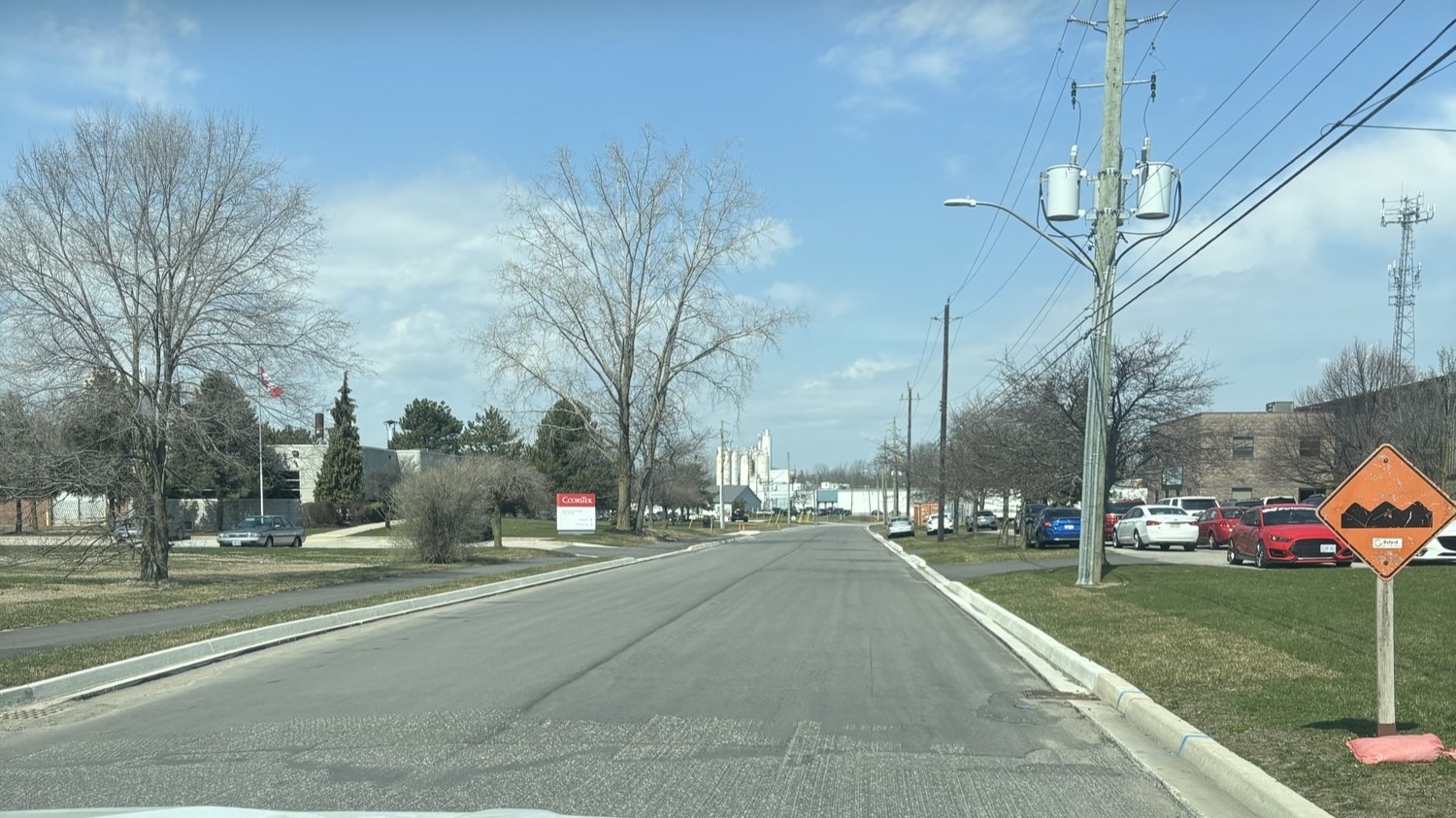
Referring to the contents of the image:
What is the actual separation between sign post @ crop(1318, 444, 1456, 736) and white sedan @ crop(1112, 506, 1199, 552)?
3181 cm

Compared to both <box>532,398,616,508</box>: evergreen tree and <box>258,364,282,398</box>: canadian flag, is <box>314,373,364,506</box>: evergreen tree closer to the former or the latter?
<box>532,398,616,508</box>: evergreen tree

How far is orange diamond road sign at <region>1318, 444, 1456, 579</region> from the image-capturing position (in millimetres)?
7734

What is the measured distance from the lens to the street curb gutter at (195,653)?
10805 mm

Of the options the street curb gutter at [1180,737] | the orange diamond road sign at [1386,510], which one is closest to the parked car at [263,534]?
the street curb gutter at [1180,737]

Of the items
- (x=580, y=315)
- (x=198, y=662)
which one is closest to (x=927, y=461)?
(x=580, y=315)

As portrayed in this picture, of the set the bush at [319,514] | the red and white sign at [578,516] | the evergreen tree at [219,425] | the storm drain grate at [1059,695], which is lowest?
the bush at [319,514]

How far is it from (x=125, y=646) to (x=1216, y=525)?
108 ft

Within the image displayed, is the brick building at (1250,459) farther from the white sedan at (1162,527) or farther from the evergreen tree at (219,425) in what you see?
the evergreen tree at (219,425)

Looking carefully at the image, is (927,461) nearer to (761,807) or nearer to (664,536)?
(664,536)

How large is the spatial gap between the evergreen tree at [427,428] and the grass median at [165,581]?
7421 centimetres

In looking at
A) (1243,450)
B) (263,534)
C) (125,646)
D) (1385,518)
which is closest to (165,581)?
(125,646)

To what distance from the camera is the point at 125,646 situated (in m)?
13.8

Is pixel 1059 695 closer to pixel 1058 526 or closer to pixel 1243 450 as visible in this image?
pixel 1058 526

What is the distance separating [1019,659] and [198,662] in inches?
350
